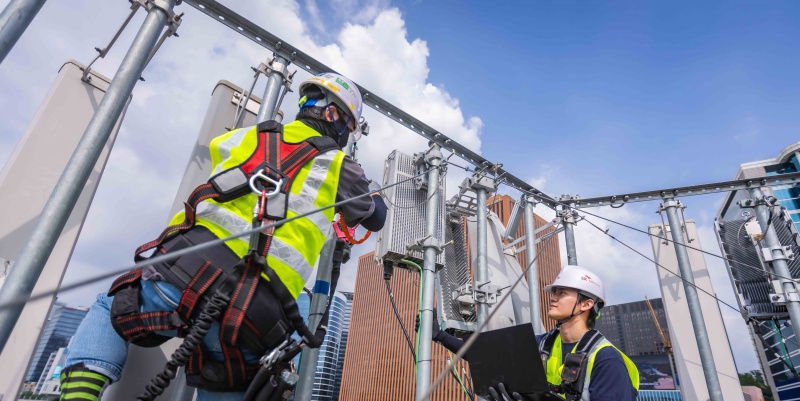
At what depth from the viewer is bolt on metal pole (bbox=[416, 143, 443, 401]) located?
4500 millimetres

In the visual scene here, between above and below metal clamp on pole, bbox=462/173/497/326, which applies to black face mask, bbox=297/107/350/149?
below

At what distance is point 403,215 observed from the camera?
5.79 metres

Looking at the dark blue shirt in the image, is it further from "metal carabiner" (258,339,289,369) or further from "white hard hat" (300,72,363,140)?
"white hard hat" (300,72,363,140)

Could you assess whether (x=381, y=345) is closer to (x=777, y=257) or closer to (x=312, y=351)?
(x=777, y=257)

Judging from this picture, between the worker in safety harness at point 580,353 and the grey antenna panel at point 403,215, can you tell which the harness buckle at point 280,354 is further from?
the grey antenna panel at point 403,215

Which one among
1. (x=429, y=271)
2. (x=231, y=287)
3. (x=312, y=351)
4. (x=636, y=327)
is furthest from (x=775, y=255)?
(x=636, y=327)

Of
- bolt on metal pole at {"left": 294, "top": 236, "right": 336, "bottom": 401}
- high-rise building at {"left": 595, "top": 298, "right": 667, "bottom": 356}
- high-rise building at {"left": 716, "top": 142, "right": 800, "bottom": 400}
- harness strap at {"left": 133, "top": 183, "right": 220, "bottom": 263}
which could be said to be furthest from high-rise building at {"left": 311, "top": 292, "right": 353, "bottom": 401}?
harness strap at {"left": 133, "top": 183, "right": 220, "bottom": 263}

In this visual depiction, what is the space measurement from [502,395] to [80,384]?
245cm

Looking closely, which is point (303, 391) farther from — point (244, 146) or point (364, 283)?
point (364, 283)

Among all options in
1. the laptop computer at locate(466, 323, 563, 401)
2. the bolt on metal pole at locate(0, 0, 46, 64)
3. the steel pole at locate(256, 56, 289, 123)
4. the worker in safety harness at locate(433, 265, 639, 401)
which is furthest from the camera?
the steel pole at locate(256, 56, 289, 123)

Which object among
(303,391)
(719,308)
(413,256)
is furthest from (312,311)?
(719,308)

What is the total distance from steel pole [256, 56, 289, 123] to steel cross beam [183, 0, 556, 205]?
0.26 m

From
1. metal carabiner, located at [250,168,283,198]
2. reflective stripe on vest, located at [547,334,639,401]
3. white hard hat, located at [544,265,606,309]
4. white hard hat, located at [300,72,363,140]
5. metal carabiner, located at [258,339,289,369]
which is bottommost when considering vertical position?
metal carabiner, located at [258,339,289,369]

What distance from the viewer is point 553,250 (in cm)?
6088
